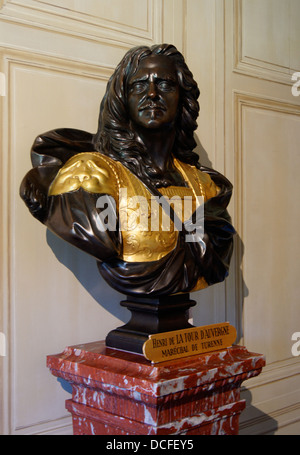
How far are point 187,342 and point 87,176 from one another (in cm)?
67

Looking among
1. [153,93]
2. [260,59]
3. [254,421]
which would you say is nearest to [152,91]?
[153,93]

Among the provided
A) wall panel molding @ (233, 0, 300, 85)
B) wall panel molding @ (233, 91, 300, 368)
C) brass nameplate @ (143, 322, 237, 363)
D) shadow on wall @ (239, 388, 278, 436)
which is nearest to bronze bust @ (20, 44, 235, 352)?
brass nameplate @ (143, 322, 237, 363)

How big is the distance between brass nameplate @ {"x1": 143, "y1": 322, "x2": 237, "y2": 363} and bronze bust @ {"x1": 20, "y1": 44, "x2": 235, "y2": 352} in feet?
0.45

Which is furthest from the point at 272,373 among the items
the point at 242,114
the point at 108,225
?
the point at 108,225

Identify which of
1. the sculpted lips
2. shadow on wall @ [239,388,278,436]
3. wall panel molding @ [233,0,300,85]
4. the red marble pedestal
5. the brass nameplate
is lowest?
shadow on wall @ [239,388,278,436]

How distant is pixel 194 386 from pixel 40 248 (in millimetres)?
877

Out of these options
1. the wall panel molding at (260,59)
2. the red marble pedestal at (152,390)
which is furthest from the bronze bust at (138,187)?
the wall panel molding at (260,59)

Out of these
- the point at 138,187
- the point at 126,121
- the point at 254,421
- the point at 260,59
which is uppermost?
the point at 260,59

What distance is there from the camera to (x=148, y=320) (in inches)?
76.5

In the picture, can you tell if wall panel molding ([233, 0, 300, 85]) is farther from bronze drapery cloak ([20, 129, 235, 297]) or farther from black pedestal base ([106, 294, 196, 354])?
black pedestal base ([106, 294, 196, 354])

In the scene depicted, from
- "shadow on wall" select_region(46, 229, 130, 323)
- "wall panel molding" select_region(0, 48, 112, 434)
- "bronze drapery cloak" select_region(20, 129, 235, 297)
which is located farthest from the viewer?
"shadow on wall" select_region(46, 229, 130, 323)

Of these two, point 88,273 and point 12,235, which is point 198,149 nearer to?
point 88,273

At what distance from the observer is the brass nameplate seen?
1785 mm

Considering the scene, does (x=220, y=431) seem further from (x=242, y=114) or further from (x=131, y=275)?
(x=242, y=114)
